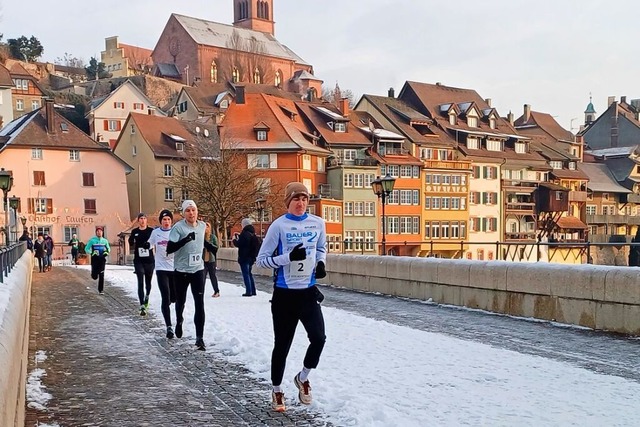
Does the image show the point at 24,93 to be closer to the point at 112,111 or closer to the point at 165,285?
the point at 112,111

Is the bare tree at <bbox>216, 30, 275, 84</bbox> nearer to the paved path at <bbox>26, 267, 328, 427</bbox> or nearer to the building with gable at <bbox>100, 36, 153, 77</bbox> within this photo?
the building with gable at <bbox>100, 36, 153, 77</bbox>

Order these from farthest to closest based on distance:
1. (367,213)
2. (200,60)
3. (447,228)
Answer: (200,60) < (447,228) < (367,213)

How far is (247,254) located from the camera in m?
18.0

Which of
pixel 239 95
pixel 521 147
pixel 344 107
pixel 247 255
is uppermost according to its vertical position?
pixel 239 95

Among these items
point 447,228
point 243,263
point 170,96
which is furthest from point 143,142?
point 243,263

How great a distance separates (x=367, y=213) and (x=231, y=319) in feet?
179

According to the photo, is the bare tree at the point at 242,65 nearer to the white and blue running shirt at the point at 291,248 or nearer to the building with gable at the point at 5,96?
the building with gable at the point at 5,96

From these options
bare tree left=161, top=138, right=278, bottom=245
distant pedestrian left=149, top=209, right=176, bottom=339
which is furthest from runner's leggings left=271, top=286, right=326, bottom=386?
bare tree left=161, top=138, right=278, bottom=245

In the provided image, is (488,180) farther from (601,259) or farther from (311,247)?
(311,247)

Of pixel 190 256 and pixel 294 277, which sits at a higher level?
pixel 294 277

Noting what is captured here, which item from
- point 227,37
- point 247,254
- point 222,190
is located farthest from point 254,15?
point 247,254

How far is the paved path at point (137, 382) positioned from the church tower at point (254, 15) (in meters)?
142

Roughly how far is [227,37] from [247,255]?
12282cm

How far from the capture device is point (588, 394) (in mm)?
6879
